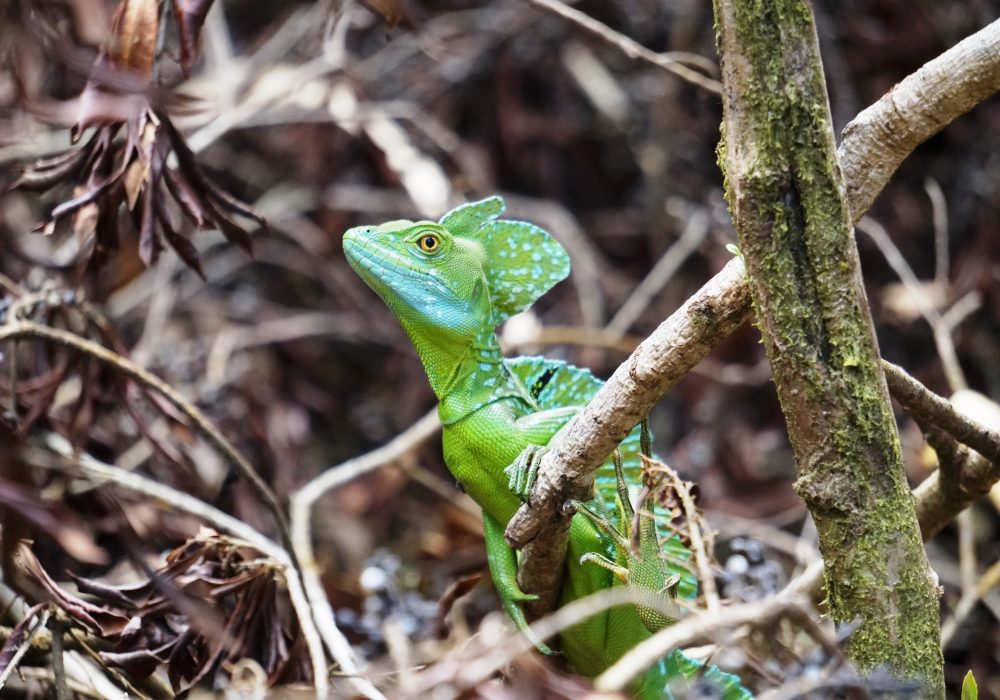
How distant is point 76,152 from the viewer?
2.99m

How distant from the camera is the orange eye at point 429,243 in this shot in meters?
3.10

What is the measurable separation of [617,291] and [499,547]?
388 centimetres

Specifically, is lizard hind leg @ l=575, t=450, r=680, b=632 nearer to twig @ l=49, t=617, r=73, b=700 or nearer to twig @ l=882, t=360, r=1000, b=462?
twig @ l=882, t=360, r=1000, b=462

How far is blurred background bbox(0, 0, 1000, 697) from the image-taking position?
3.78 m

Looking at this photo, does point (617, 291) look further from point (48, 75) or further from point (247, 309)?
point (48, 75)

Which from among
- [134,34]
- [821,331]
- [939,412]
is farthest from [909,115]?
[134,34]

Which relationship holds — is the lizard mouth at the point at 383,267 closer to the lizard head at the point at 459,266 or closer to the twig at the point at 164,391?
the lizard head at the point at 459,266

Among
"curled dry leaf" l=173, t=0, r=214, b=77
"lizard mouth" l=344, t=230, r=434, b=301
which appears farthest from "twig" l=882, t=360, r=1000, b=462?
"curled dry leaf" l=173, t=0, r=214, b=77

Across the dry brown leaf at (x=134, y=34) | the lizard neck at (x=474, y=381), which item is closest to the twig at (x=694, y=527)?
the lizard neck at (x=474, y=381)

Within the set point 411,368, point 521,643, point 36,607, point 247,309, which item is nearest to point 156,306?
point 247,309

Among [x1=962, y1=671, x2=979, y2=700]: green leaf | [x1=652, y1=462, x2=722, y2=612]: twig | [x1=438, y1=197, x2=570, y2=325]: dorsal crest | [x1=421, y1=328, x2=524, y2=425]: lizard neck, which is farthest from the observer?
[x1=438, y1=197, x2=570, y2=325]: dorsal crest

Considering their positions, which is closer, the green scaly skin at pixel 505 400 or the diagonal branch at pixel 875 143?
the diagonal branch at pixel 875 143

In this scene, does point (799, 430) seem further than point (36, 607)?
No

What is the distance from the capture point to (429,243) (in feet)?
10.2
